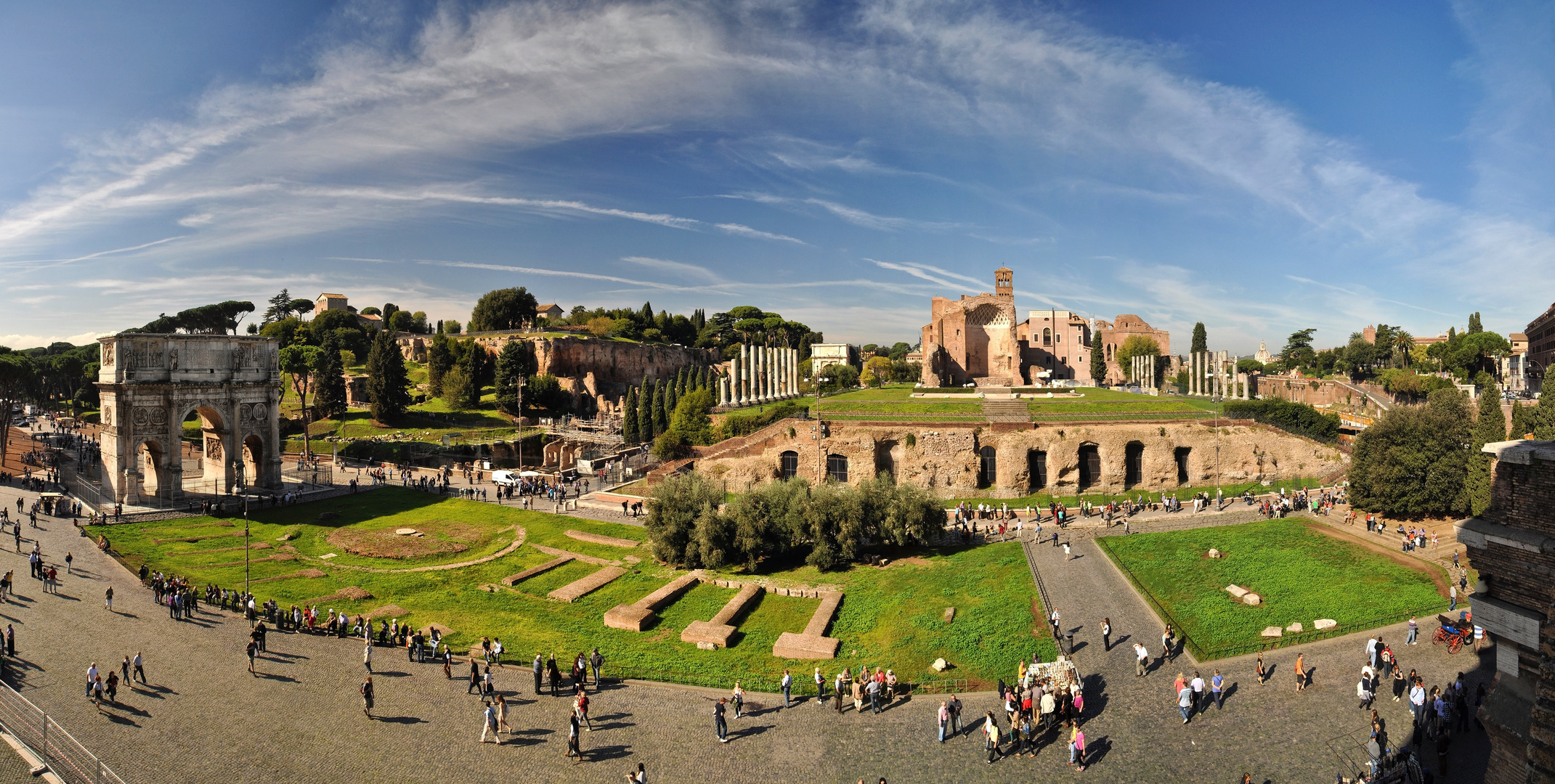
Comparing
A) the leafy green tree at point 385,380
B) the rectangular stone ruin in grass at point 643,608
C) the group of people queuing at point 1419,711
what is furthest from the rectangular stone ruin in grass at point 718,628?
the leafy green tree at point 385,380

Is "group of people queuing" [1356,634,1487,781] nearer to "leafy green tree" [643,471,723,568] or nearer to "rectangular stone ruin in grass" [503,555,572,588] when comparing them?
"leafy green tree" [643,471,723,568]

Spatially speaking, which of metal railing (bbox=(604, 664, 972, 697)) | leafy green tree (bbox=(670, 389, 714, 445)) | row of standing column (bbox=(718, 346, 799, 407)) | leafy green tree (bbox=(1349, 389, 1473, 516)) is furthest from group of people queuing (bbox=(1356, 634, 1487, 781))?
row of standing column (bbox=(718, 346, 799, 407))

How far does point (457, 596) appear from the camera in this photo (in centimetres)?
2183

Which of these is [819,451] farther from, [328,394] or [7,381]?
[7,381]

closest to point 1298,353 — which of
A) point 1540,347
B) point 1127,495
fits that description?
point 1540,347

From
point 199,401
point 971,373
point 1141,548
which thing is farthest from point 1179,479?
point 199,401

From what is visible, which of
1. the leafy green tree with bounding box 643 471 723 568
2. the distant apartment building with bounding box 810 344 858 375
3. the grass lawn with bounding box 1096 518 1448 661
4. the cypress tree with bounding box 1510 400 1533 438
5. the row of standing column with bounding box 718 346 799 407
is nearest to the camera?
the grass lawn with bounding box 1096 518 1448 661

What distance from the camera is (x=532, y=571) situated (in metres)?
24.0

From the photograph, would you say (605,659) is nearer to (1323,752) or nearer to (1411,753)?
(1323,752)

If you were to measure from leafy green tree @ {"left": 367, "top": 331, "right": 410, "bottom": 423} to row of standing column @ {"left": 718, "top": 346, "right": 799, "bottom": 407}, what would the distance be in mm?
24886

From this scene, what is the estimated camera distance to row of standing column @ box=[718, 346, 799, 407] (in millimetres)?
48375

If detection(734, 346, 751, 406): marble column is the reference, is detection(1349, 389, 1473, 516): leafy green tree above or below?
below

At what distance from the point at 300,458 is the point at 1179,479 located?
158 feet

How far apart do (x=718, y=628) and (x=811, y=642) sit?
253 centimetres
